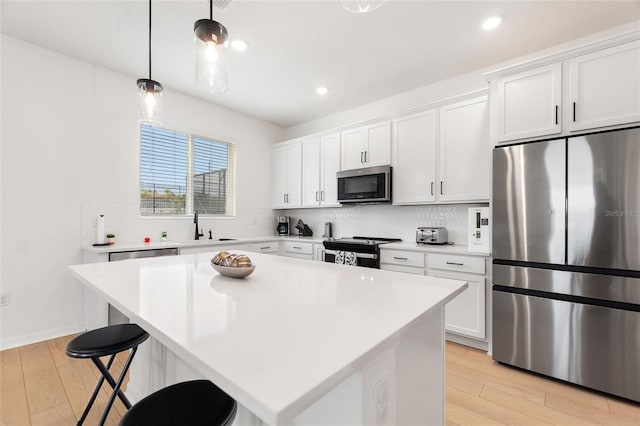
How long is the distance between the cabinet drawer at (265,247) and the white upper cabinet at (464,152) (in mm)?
2388

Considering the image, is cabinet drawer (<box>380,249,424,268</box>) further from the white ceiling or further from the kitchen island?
the white ceiling

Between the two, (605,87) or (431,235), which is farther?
(431,235)

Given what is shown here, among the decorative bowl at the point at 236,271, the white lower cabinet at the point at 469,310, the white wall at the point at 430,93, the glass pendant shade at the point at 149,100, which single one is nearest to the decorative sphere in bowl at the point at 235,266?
the decorative bowl at the point at 236,271

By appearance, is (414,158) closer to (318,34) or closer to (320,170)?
(320,170)

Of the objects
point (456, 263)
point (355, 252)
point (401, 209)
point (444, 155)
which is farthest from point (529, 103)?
point (355, 252)

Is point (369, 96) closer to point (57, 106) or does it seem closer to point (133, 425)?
point (57, 106)

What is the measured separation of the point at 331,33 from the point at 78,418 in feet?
10.7

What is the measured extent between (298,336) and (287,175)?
413 cm

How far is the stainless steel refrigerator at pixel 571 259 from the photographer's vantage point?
76.5 inches

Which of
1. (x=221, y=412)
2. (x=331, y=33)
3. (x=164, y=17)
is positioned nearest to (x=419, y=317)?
(x=221, y=412)

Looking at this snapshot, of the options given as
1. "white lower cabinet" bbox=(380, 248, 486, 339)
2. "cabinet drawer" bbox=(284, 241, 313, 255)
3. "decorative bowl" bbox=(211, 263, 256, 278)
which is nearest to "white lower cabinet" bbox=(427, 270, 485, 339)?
"white lower cabinet" bbox=(380, 248, 486, 339)

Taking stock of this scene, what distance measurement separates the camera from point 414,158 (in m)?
3.35

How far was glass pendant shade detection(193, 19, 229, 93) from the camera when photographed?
4.48ft

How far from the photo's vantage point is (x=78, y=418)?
1.74 metres
